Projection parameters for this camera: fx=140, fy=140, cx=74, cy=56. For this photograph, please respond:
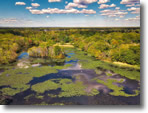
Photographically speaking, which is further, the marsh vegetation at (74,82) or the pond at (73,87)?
the marsh vegetation at (74,82)

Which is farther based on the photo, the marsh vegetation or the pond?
the marsh vegetation

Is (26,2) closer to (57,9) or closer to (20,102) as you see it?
(57,9)

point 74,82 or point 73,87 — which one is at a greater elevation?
point 74,82

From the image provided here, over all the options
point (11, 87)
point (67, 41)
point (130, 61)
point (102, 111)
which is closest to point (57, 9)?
point (11, 87)

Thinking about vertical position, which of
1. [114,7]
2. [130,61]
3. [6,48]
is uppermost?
[114,7]

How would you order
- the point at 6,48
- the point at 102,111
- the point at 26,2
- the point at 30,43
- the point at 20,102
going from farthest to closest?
the point at 30,43 < the point at 6,48 < the point at 26,2 < the point at 20,102 < the point at 102,111

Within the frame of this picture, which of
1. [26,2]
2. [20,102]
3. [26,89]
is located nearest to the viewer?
[20,102]

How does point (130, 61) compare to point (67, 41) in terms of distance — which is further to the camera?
point (67, 41)

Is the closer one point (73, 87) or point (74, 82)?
point (73, 87)
